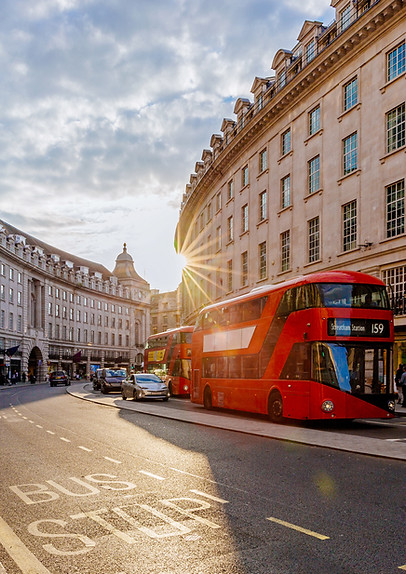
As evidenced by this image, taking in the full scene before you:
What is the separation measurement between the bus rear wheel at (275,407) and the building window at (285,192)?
1991 centimetres

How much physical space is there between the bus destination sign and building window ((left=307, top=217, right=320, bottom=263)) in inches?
634

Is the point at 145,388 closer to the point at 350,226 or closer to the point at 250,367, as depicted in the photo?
the point at 250,367

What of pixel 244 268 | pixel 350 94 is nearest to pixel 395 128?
pixel 350 94

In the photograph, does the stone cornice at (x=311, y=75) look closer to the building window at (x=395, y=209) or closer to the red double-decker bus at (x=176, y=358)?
the building window at (x=395, y=209)

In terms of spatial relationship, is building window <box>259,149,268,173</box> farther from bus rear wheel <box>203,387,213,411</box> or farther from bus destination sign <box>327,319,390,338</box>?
bus destination sign <box>327,319,390,338</box>

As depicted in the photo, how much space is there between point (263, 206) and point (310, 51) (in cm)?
1006

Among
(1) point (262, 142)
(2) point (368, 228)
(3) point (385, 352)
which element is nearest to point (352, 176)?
(2) point (368, 228)

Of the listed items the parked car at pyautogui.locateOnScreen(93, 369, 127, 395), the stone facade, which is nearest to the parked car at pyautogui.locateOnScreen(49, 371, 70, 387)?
the parked car at pyautogui.locateOnScreen(93, 369, 127, 395)

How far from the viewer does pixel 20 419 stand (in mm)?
20984

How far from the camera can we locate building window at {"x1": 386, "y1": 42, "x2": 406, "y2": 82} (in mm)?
27453

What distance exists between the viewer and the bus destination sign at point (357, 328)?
16578 mm

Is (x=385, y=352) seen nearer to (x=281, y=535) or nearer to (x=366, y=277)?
(x=366, y=277)

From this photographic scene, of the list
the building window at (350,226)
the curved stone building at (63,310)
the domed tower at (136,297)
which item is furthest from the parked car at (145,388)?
the domed tower at (136,297)

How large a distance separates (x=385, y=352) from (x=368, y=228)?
12.7 m
